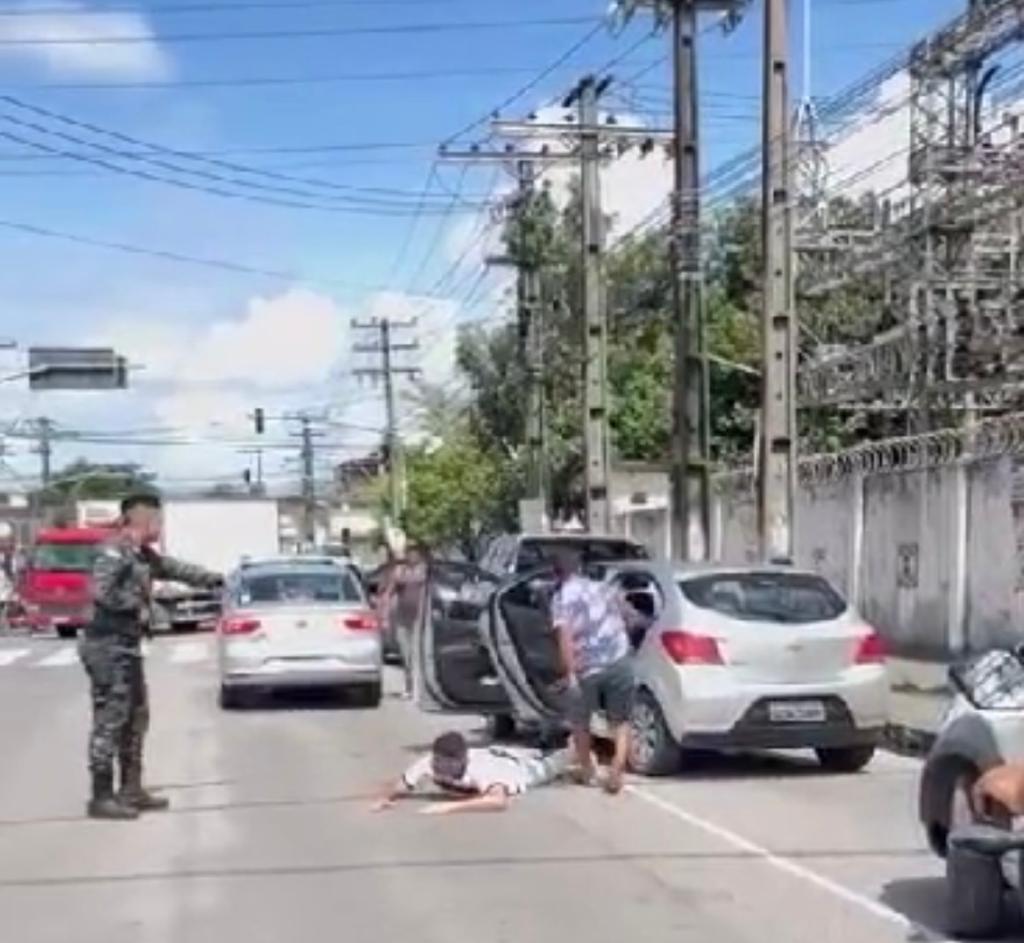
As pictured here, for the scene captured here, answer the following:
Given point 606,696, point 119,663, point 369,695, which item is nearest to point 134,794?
point 119,663

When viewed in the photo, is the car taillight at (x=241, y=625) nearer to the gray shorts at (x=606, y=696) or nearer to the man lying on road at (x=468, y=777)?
the gray shorts at (x=606, y=696)

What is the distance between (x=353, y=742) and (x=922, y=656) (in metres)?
11.5

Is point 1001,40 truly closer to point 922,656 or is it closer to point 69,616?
point 922,656

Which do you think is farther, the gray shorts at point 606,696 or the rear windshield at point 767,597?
the rear windshield at point 767,597

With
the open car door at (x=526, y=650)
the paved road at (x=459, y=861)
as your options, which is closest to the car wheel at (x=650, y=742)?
the paved road at (x=459, y=861)

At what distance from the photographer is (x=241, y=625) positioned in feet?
70.4

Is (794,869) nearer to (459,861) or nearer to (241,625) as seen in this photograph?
(459,861)

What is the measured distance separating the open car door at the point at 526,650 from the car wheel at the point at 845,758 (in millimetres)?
2011

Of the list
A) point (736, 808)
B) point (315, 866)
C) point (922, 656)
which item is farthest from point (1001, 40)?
point (315, 866)

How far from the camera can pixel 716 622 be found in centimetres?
1441

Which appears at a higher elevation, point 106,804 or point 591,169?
point 591,169

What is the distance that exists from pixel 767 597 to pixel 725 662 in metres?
0.80

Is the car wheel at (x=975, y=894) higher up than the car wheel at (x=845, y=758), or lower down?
higher up

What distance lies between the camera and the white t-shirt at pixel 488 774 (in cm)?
1323
